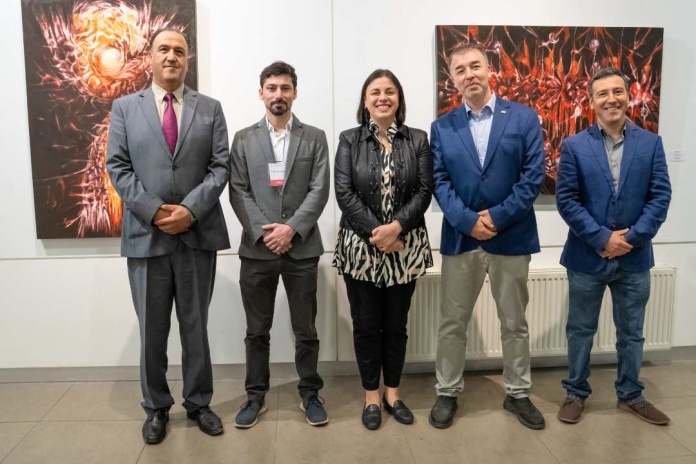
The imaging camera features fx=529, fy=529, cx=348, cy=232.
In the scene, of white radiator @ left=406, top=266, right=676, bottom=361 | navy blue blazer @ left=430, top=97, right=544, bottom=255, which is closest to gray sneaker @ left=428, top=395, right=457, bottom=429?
white radiator @ left=406, top=266, right=676, bottom=361

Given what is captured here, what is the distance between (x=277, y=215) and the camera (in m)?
2.65

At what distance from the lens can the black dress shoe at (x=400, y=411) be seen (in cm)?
273

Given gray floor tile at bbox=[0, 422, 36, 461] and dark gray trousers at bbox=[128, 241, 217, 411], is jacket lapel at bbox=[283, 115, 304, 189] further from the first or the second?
gray floor tile at bbox=[0, 422, 36, 461]

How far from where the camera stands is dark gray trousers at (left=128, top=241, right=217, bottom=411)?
2.58m

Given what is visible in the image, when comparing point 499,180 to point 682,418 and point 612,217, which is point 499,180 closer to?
point 612,217

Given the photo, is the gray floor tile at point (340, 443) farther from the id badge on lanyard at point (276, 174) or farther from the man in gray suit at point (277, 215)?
the id badge on lanyard at point (276, 174)

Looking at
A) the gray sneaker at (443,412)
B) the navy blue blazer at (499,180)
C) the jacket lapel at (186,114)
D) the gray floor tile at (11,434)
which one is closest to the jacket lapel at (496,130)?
the navy blue blazer at (499,180)

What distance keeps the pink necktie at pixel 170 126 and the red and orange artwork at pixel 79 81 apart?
0.66 metres

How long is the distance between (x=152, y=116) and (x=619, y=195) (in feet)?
7.62

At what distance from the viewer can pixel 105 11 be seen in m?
3.10

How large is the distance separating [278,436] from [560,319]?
1942mm

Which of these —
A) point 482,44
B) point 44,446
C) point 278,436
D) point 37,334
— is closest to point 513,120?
point 482,44

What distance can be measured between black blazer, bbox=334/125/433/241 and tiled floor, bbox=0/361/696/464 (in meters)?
1.03

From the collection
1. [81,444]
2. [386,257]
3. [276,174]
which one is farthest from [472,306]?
[81,444]
